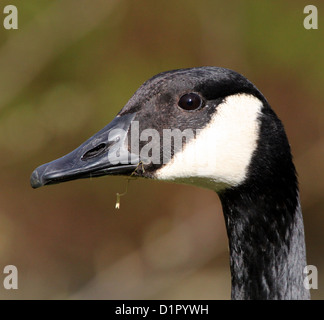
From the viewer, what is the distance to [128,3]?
6453 mm

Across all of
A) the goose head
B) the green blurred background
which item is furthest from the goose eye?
the green blurred background

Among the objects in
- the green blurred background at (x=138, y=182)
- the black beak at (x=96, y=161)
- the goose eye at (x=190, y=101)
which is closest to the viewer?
the black beak at (x=96, y=161)

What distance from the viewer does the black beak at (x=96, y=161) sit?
280 centimetres

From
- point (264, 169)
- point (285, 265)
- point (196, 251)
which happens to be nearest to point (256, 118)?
point (264, 169)

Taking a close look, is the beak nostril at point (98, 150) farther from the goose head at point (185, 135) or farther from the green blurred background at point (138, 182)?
the green blurred background at point (138, 182)

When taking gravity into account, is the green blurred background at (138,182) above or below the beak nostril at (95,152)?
above

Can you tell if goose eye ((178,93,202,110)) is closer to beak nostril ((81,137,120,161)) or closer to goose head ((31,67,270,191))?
goose head ((31,67,270,191))

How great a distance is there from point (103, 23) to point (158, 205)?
2.30m

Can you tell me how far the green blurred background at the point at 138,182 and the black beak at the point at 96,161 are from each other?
2810 millimetres

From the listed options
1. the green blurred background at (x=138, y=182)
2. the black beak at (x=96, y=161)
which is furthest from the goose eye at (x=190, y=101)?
the green blurred background at (x=138, y=182)

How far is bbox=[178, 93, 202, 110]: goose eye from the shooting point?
2.96m

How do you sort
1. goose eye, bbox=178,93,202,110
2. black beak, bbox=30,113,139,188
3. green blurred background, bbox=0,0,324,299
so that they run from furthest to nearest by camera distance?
green blurred background, bbox=0,0,324,299 → goose eye, bbox=178,93,202,110 → black beak, bbox=30,113,139,188

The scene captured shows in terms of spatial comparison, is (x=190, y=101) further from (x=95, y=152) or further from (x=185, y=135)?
(x=95, y=152)

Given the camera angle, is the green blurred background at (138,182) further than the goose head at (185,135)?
Yes
